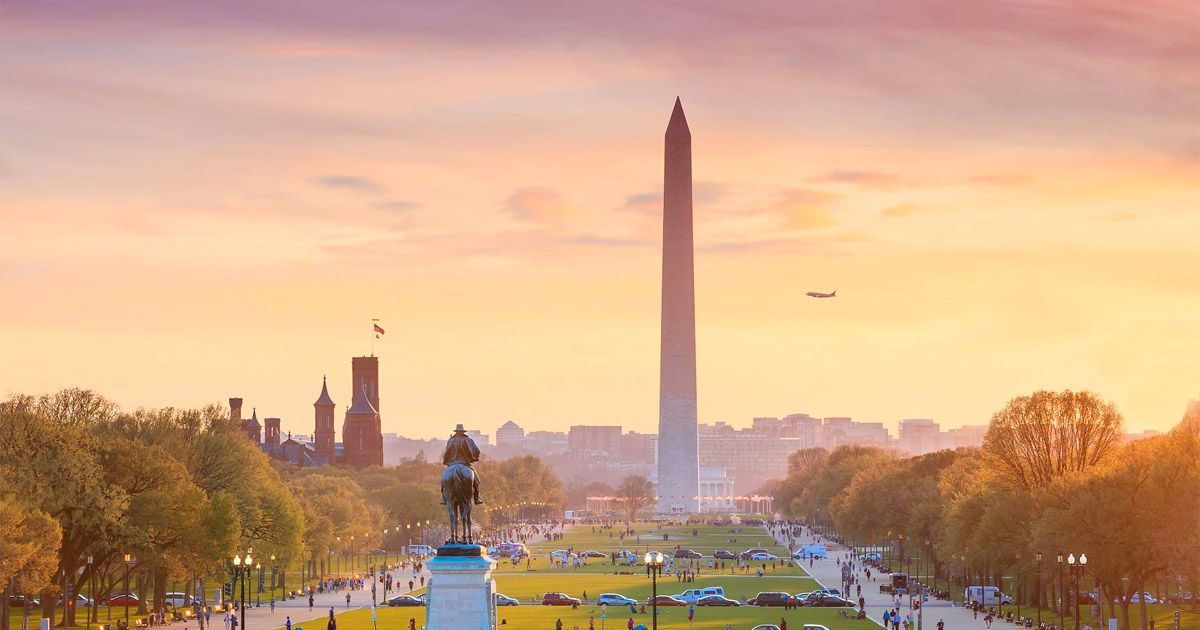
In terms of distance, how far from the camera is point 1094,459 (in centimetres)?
8375

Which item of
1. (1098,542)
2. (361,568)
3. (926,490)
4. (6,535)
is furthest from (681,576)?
(6,535)

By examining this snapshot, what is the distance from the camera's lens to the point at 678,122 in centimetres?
16800

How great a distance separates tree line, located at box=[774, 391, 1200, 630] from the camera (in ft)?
208

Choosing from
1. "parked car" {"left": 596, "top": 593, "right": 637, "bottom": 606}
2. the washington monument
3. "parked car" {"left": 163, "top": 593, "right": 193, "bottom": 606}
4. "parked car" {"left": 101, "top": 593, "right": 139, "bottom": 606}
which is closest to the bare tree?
"parked car" {"left": 596, "top": 593, "right": 637, "bottom": 606}

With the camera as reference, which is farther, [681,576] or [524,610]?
[681,576]

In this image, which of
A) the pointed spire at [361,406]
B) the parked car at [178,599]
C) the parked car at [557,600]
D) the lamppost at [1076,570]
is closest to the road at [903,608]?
the lamppost at [1076,570]

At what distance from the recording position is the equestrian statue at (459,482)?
35.7 m

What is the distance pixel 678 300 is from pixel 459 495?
135 metres

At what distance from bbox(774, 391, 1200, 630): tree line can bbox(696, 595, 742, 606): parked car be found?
12.1 meters

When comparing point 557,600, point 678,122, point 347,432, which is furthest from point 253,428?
point 557,600

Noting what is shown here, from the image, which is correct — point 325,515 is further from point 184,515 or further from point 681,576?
point 184,515

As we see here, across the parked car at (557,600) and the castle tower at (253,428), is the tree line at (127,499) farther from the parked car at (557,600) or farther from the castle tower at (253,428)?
the castle tower at (253,428)

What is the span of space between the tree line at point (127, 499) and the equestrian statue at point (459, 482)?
2724cm

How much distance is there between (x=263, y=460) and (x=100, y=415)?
18.5 m
